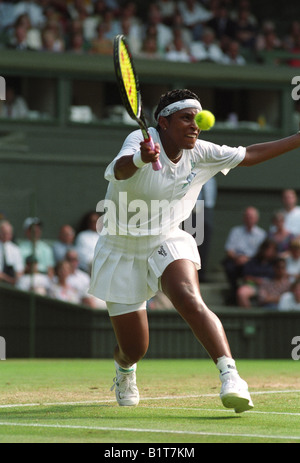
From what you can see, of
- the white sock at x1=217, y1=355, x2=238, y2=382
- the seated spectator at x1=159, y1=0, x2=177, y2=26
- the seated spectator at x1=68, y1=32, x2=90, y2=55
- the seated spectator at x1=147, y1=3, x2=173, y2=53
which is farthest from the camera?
the seated spectator at x1=159, y1=0, x2=177, y2=26

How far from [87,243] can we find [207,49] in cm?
647

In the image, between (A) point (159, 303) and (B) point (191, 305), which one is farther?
(A) point (159, 303)

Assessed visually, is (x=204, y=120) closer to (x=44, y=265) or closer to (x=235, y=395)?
(x=235, y=395)

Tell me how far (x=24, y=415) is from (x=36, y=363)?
20.2 ft

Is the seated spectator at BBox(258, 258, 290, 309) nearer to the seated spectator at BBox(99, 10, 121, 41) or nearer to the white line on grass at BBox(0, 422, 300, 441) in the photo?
the seated spectator at BBox(99, 10, 121, 41)

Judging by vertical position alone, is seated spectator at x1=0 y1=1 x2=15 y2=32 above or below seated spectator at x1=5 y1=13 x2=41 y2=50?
above

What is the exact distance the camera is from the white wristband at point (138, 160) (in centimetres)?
587

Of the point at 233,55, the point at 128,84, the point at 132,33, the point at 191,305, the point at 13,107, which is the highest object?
the point at 132,33

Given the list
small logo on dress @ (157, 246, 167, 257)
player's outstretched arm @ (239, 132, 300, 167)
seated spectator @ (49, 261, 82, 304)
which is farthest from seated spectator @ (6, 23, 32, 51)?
small logo on dress @ (157, 246, 167, 257)

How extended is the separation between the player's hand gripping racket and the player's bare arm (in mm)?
45

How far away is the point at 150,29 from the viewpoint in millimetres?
18297

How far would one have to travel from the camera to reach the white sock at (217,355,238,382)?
19.1 feet

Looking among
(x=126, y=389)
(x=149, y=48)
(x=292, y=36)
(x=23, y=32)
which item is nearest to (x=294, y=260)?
(x=149, y=48)
